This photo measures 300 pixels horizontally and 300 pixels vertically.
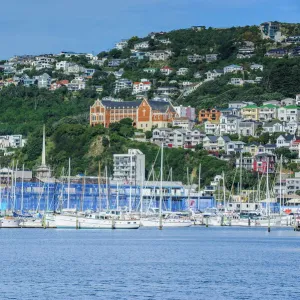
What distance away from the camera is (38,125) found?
199250mm

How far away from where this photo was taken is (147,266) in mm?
64938

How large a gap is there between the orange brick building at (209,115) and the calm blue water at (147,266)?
9133cm

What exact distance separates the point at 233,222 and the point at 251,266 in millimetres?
56716

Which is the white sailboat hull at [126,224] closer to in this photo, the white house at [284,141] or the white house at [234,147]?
the white house at [234,147]

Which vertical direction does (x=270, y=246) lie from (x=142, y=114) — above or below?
below

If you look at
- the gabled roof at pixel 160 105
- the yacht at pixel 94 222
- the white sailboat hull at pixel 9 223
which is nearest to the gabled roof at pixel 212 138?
the gabled roof at pixel 160 105

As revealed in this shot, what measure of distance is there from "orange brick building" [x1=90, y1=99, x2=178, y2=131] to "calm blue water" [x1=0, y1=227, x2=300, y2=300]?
89.9m

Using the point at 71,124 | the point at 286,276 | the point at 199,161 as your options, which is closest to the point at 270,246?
the point at 286,276

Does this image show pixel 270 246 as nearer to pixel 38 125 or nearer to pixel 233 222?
pixel 233 222

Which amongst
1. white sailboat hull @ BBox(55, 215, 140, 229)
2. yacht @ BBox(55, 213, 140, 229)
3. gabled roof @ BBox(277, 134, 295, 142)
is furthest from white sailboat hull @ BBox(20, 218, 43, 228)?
gabled roof @ BBox(277, 134, 295, 142)

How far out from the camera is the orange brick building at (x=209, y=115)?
624ft

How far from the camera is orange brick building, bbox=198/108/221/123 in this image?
190m

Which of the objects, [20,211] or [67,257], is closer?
[67,257]

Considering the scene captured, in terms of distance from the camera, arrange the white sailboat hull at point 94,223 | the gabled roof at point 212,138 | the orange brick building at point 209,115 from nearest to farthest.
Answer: the white sailboat hull at point 94,223
the gabled roof at point 212,138
the orange brick building at point 209,115
